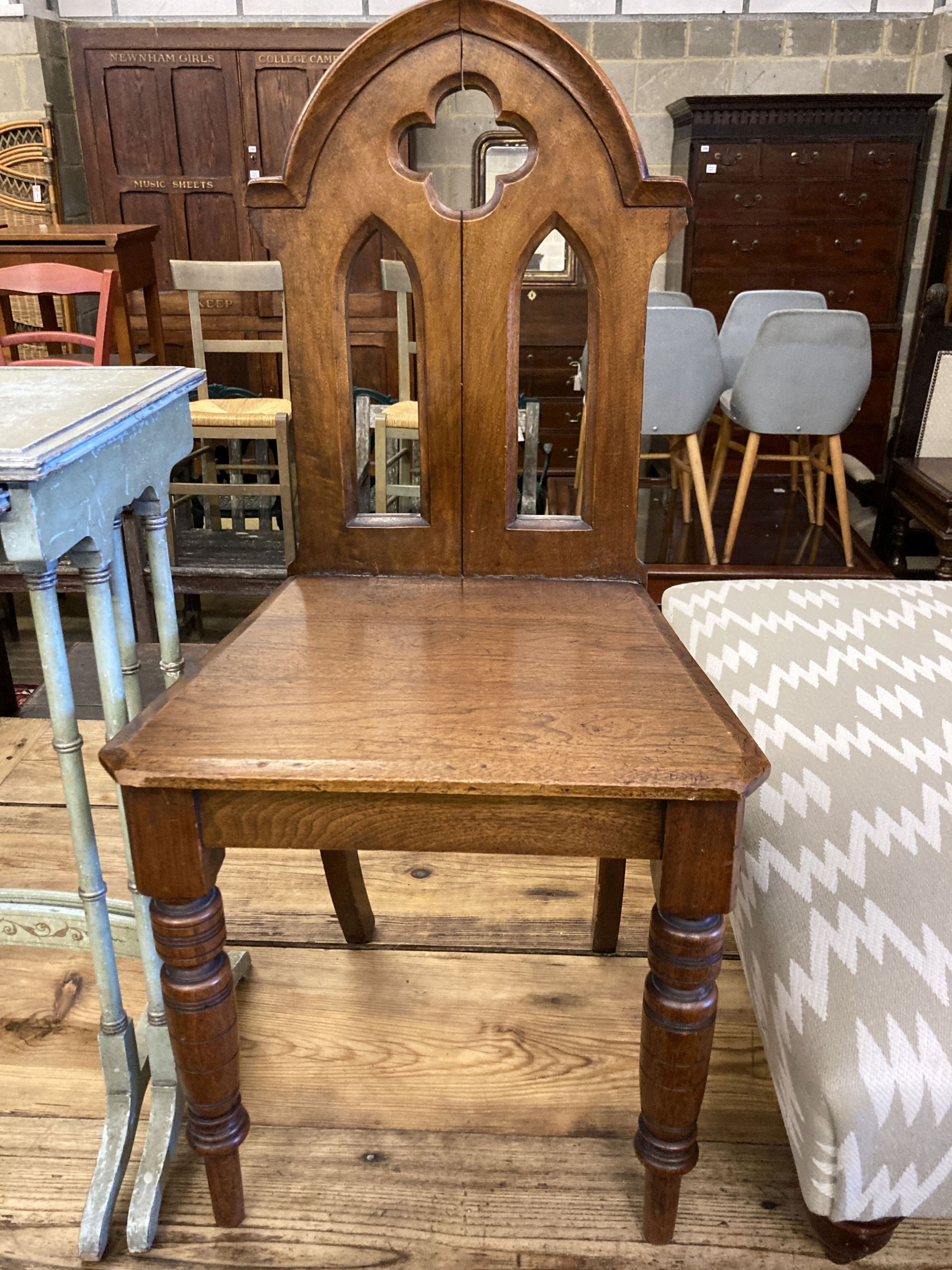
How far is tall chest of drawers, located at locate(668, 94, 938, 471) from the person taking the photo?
453 cm

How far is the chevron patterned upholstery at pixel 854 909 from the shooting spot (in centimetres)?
74

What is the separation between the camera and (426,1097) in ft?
3.97

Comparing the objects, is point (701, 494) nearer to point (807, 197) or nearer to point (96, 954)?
point (807, 197)

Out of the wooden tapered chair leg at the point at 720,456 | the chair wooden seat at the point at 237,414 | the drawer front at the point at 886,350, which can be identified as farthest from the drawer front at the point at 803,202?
the chair wooden seat at the point at 237,414

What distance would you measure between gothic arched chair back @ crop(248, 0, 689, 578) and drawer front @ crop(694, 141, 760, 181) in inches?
157

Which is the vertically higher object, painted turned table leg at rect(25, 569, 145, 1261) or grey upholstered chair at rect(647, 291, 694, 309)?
grey upholstered chair at rect(647, 291, 694, 309)

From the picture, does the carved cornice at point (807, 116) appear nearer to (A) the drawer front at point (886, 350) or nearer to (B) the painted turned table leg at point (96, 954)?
(A) the drawer front at point (886, 350)

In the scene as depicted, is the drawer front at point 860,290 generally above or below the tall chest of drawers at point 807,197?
below

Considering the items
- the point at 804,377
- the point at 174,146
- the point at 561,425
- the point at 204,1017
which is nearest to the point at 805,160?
the point at 561,425

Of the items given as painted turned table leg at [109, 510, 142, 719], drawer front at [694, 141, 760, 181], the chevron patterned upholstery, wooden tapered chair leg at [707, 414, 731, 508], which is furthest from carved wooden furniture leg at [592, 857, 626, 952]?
drawer front at [694, 141, 760, 181]

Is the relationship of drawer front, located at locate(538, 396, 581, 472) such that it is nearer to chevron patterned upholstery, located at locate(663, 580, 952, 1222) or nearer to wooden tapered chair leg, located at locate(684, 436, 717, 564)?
wooden tapered chair leg, located at locate(684, 436, 717, 564)

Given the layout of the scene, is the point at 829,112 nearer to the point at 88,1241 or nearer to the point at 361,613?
the point at 361,613

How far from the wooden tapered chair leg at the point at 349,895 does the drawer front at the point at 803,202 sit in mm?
4206

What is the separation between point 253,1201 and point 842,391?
9.45ft
